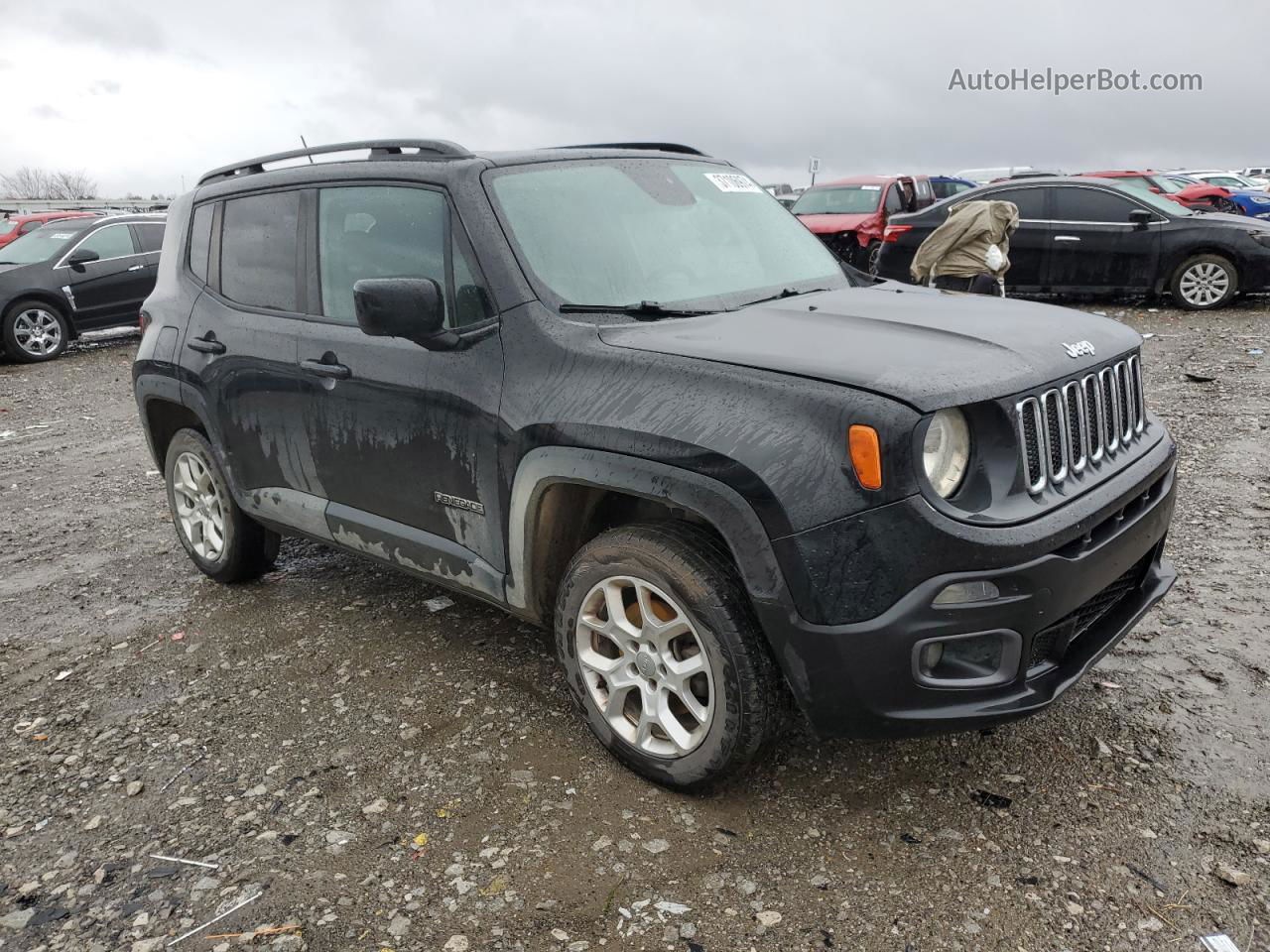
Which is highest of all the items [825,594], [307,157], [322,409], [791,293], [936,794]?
[307,157]

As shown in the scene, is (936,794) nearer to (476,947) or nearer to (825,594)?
(825,594)

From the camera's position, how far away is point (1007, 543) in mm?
2400

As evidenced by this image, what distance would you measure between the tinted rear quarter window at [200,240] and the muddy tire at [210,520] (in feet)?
2.44

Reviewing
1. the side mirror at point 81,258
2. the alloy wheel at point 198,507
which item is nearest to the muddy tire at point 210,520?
the alloy wheel at point 198,507

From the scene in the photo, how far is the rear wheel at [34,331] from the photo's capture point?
12719 millimetres

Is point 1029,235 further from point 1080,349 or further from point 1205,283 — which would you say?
point 1080,349

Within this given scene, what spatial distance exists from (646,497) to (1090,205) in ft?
37.2

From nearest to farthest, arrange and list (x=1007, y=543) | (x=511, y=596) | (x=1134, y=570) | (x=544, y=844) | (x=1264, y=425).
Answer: (x=1007, y=543) < (x=544, y=844) < (x=1134, y=570) < (x=511, y=596) < (x=1264, y=425)

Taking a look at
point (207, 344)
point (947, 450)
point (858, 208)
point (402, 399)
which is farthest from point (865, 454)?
point (858, 208)


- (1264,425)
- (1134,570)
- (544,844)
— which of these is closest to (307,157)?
(544,844)

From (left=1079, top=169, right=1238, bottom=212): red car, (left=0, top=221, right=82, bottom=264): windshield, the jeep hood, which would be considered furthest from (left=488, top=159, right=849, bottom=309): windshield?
(left=1079, top=169, right=1238, bottom=212): red car

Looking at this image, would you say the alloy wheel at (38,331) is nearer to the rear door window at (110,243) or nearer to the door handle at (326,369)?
the rear door window at (110,243)

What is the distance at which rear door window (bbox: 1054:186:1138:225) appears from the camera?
11977 millimetres

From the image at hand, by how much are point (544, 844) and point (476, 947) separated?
40cm
